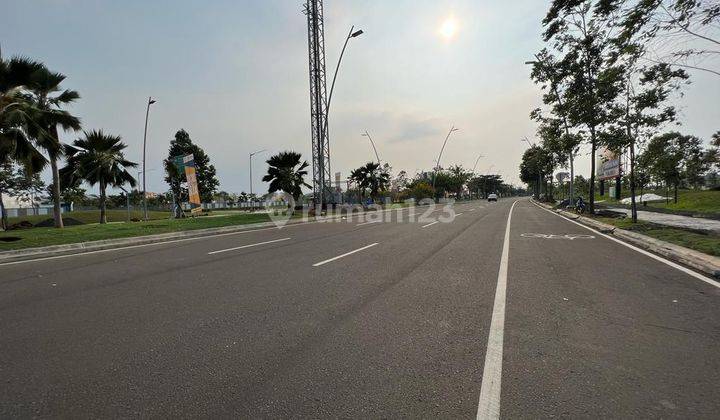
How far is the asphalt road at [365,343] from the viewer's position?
266 cm

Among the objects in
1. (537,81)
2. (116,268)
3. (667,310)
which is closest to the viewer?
(667,310)

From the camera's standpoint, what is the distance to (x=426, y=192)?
211 feet

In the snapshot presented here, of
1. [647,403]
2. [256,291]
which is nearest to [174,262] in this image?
[256,291]

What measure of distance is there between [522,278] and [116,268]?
335 inches

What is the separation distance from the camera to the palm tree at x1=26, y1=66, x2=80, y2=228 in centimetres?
1549

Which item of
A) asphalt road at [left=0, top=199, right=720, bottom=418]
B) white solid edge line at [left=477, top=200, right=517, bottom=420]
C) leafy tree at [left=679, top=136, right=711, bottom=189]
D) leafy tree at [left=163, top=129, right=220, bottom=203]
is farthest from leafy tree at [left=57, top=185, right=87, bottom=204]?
leafy tree at [left=679, top=136, right=711, bottom=189]

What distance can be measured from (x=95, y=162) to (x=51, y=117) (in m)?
7.62

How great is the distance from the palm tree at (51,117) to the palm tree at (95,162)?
4544 mm

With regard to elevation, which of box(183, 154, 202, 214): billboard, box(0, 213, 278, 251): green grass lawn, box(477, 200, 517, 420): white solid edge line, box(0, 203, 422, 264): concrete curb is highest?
box(183, 154, 202, 214): billboard

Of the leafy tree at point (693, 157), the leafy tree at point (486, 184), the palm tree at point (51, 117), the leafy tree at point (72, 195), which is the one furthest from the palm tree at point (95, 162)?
the leafy tree at point (486, 184)

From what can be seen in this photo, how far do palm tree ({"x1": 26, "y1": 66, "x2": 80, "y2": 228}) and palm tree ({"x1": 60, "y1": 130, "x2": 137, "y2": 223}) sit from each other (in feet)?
14.9

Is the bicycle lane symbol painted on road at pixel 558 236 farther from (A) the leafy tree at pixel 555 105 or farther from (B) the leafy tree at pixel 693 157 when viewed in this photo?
(B) the leafy tree at pixel 693 157

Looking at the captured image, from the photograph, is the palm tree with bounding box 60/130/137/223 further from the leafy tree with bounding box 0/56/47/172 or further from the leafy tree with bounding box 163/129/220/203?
the leafy tree with bounding box 163/129/220/203

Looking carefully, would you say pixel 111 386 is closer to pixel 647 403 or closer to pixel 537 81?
pixel 647 403
